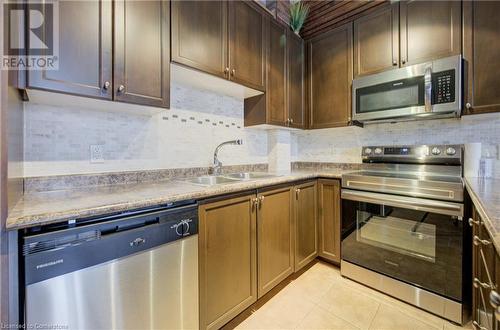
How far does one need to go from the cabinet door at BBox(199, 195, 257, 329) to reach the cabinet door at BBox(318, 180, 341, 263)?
3.01ft

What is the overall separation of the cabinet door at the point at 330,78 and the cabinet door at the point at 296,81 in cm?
10

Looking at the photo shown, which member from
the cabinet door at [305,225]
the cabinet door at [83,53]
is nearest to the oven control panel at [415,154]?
the cabinet door at [305,225]

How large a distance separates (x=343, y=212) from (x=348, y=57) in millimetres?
1520

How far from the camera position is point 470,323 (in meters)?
1.49

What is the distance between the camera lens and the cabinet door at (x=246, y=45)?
1785 millimetres

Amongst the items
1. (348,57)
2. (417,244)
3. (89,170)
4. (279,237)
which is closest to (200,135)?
(89,170)

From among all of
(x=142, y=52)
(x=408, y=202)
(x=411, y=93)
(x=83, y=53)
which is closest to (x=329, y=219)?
→ (x=408, y=202)

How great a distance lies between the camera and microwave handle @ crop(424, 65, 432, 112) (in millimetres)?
1707

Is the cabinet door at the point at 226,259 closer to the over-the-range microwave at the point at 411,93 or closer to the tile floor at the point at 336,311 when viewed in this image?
the tile floor at the point at 336,311

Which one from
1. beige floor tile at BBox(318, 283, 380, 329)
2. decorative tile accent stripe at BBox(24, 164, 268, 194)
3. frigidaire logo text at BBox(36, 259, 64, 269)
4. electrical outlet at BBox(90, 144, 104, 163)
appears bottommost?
beige floor tile at BBox(318, 283, 380, 329)

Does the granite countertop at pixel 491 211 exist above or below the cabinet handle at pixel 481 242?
above

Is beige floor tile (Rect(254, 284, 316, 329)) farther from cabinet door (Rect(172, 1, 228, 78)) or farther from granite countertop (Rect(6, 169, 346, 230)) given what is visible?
cabinet door (Rect(172, 1, 228, 78))

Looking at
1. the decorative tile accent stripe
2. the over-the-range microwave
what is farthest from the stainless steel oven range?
the decorative tile accent stripe

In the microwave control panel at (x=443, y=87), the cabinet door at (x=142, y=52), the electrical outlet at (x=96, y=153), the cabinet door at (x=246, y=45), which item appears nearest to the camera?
the cabinet door at (x=142, y=52)
